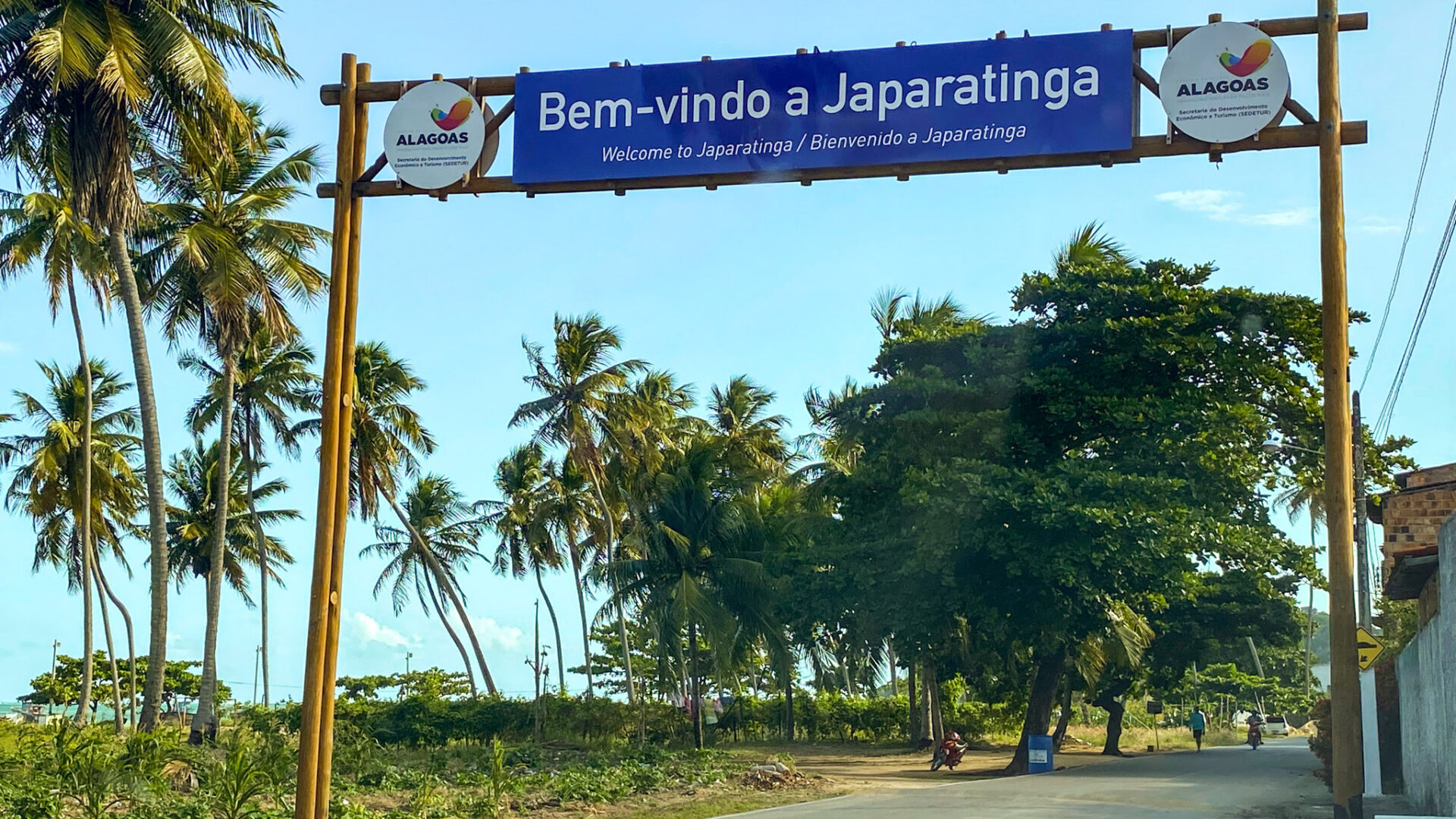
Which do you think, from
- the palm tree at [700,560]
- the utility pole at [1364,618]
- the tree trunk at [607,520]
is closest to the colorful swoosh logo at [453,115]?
the utility pole at [1364,618]

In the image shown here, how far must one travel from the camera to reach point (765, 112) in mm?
10312

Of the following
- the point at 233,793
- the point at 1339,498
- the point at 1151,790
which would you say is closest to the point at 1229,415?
the point at 1151,790

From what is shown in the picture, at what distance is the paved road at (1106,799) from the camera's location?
16.8 m

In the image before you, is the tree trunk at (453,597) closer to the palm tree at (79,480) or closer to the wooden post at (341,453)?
the palm tree at (79,480)

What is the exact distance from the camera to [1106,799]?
1938 centimetres

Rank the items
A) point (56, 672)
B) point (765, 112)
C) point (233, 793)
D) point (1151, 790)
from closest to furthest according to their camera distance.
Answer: point (765, 112) < point (233, 793) < point (1151, 790) < point (56, 672)

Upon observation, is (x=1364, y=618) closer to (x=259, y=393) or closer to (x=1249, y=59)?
(x=1249, y=59)

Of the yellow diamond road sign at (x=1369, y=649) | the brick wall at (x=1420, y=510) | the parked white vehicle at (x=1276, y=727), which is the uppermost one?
the brick wall at (x=1420, y=510)

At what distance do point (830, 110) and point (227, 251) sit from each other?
1829cm

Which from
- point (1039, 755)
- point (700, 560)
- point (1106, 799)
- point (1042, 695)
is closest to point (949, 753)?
point (1039, 755)

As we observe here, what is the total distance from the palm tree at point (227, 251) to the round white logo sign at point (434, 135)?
15.6 m

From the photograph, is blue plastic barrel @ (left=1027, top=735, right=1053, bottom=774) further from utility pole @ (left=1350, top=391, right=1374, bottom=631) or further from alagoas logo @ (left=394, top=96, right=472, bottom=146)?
alagoas logo @ (left=394, top=96, right=472, bottom=146)

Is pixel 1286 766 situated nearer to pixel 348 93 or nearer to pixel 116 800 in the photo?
pixel 116 800

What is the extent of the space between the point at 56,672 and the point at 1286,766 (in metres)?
55.6
